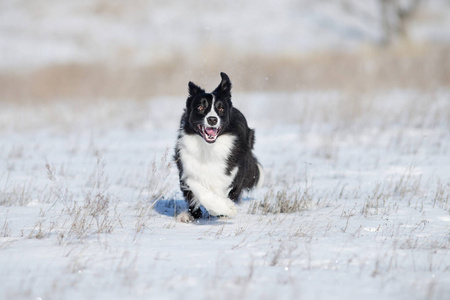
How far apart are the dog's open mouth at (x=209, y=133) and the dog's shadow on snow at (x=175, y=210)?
2.85 feet

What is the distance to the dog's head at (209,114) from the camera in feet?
17.6

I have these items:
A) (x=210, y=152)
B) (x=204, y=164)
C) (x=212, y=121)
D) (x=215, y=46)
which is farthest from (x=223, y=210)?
(x=215, y=46)

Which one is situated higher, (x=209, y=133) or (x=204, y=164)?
(x=209, y=133)

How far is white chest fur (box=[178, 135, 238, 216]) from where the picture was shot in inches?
221

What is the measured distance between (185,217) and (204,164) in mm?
592

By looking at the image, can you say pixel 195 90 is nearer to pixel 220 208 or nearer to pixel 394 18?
pixel 220 208

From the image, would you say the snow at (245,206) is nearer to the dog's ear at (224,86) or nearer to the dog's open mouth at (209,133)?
the dog's open mouth at (209,133)

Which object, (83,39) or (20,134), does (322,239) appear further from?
(83,39)

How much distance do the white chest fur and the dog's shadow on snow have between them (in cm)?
22

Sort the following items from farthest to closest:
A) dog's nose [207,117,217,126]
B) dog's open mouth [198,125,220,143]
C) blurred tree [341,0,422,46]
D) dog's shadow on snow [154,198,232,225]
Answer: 1. blurred tree [341,0,422,46]
2. dog's shadow on snow [154,198,232,225]
3. dog's open mouth [198,125,220,143]
4. dog's nose [207,117,217,126]

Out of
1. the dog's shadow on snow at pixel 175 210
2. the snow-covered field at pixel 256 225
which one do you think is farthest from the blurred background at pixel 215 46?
the dog's shadow on snow at pixel 175 210

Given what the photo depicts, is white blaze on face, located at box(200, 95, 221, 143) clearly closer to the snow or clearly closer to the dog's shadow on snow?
the snow

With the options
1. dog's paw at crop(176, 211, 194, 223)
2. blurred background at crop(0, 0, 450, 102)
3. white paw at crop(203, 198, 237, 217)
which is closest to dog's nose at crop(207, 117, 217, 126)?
white paw at crop(203, 198, 237, 217)

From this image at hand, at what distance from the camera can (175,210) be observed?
579 cm
